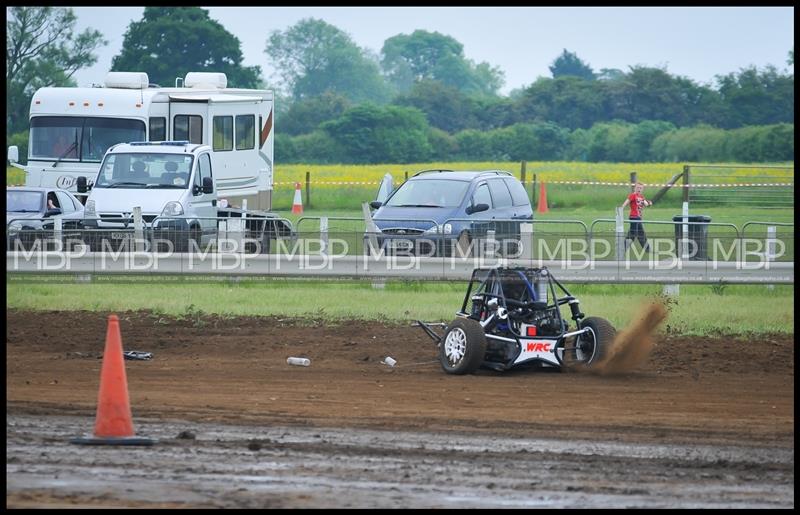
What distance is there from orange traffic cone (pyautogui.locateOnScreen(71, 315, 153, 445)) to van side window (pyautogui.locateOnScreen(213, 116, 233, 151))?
60.3 feet

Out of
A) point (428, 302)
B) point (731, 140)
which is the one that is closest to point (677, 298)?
point (428, 302)

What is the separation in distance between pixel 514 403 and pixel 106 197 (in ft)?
43.6

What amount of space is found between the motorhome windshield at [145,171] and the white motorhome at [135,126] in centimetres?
235

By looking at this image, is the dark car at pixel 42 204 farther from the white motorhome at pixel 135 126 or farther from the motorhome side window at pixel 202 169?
the motorhome side window at pixel 202 169

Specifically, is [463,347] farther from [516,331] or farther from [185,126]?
[185,126]

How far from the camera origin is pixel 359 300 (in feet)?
61.8

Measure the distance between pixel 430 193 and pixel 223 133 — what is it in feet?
22.3

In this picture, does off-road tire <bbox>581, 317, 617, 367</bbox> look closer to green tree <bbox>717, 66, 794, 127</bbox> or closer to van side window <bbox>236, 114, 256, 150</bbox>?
van side window <bbox>236, 114, 256, 150</bbox>

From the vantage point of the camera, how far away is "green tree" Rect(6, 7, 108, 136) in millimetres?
64062

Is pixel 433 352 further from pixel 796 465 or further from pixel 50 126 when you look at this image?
pixel 50 126

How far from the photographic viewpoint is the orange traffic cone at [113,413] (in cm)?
938

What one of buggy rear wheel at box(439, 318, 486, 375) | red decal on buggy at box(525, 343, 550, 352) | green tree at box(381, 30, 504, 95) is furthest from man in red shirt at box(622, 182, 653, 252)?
green tree at box(381, 30, 504, 95)

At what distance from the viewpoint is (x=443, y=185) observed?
23.1 metres

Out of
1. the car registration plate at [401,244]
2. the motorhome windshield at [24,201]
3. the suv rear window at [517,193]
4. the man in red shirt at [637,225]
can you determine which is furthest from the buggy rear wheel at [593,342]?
the motorhome windshield at [24,201]
